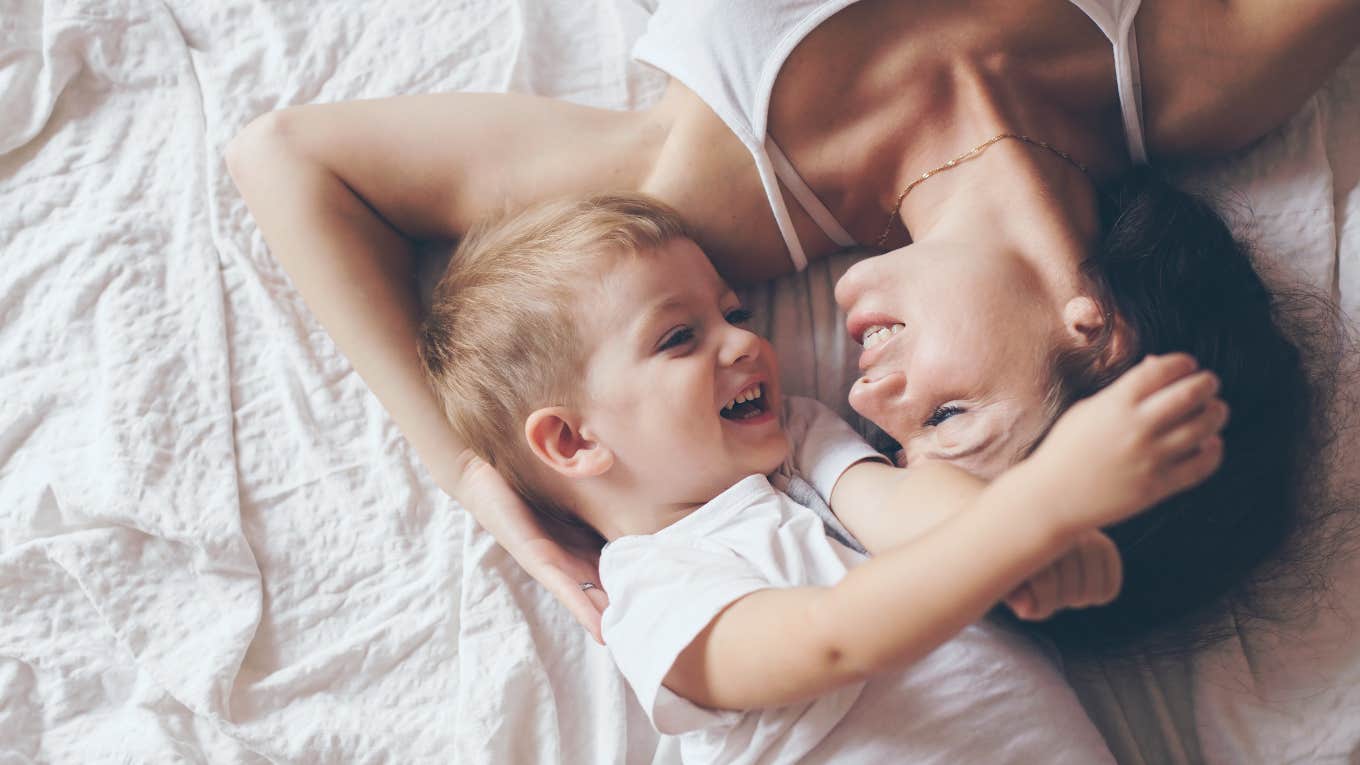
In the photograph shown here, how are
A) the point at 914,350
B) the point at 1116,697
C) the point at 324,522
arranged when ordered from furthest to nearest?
the point at 324,522, the point at 1116,697, the point at 914,350

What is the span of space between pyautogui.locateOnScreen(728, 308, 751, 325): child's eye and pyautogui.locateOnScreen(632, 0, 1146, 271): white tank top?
0.13m

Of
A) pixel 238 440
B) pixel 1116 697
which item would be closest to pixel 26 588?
pixel 238 440

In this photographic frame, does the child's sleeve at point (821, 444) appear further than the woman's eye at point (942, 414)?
Yes

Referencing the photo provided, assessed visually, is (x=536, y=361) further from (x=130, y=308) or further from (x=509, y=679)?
(x=130, y=308)

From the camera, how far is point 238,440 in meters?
1.31

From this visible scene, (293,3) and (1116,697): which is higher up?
(293,3)

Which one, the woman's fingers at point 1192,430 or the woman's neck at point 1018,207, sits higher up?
the woman's fingers at point 1192,430

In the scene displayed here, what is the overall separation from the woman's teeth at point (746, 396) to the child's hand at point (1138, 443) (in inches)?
19.8

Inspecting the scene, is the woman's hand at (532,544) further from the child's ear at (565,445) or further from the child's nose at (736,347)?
the child's nose at (736,347)

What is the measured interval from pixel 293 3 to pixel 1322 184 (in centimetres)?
140

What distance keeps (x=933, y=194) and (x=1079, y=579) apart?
597 millimetres

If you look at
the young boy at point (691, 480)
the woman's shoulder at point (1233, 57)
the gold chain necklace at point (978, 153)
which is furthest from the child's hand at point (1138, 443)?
the woman's shoulder at point (1233, 57)

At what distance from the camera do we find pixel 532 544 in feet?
3.78

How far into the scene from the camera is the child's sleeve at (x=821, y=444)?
44.1 inches
